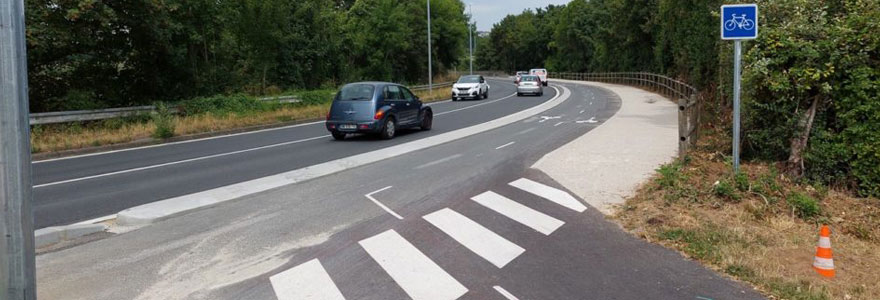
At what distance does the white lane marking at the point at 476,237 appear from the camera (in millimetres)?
6312

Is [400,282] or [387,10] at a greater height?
[387,10]

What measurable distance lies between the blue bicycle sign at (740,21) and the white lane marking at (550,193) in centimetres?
301

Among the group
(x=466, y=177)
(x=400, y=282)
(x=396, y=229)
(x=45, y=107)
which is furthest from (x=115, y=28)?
(x=400, y=282)

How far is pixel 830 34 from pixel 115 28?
2108 centimetres

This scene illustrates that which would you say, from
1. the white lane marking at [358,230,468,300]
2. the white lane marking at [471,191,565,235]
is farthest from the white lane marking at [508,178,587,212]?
the white lane marking at [358,230,468,300]

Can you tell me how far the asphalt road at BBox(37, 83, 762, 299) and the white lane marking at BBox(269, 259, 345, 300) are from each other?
0.02 m

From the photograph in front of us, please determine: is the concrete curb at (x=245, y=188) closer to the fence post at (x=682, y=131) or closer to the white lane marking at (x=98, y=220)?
the white lane marking at (x=98, y=220)

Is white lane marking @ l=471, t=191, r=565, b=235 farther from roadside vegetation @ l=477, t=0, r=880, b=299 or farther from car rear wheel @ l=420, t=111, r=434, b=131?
car rear wheel @ l=420, t=111, r=434, b=131

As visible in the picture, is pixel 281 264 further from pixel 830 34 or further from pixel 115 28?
pixel 115 28

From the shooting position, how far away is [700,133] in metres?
14.6

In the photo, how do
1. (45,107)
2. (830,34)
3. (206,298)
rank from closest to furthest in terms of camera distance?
(206,298), (830,34), (45,107)

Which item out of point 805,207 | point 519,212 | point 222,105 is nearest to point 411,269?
point 519,212

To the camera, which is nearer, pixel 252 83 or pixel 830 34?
pixel 830 34

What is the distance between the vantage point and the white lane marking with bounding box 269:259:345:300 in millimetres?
5129
